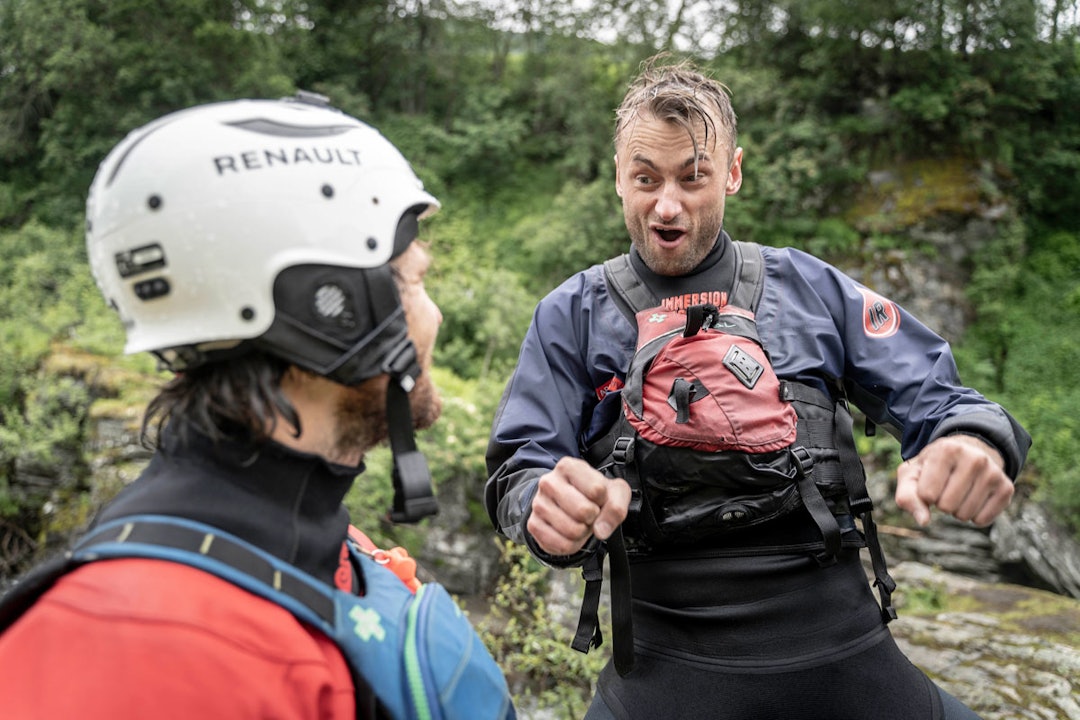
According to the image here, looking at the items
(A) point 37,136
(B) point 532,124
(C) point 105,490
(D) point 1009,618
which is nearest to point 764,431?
(D) point 1009,618

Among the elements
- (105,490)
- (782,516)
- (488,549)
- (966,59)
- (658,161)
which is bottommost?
(488,549)

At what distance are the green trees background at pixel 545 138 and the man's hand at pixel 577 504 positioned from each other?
6126 mm

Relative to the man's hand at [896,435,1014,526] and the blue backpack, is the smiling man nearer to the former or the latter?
the man's hand at [896,435,1014,526]

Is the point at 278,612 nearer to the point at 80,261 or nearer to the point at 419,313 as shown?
the point at 419,313

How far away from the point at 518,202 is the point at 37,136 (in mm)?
14299

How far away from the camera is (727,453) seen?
2033 millimetres

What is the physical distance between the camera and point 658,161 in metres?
2.39

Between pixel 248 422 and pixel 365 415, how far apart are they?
10.2 inches

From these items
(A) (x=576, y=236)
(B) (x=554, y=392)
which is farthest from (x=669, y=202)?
(A) (x=576, y=236)

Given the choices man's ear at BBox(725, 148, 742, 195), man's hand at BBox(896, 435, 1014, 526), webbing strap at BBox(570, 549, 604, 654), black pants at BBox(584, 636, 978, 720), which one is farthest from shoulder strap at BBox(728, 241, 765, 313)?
black pants at BBox(584, 636, 978, 720)

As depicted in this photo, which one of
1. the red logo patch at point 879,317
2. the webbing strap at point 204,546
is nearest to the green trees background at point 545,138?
the red logo patch at point 879,317

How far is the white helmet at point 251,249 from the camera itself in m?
1.39

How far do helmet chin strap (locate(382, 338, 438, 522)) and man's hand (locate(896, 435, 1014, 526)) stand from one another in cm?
106

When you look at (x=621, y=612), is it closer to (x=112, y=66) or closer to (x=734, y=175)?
(x=734, y=175)
